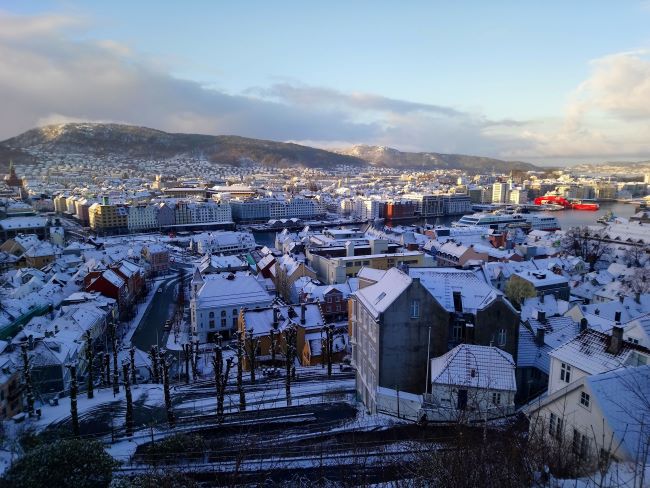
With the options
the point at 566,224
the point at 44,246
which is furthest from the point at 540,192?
the point at 44,246

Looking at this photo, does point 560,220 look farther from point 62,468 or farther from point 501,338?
point 62,468

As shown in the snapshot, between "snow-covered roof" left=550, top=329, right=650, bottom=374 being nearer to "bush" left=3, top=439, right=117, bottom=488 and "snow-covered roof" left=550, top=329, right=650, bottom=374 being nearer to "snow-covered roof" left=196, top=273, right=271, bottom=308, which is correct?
"bush" left=3, top=439, right=117, bottom=488

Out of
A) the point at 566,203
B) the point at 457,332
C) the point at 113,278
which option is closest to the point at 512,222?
the point at 566,203

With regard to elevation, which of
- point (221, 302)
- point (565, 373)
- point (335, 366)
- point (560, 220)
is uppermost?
point (565, 373)

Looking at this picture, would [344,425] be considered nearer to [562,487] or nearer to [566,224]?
[562,487]

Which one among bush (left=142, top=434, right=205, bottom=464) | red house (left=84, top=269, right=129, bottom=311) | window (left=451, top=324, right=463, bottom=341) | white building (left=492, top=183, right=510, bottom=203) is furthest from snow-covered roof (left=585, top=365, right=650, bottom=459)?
white building (left=492, top=183, right=510, bottom=203)

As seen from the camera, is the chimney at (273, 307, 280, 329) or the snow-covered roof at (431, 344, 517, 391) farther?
the chimney at (273, 307, 280, 329)

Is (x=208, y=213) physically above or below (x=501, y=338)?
below
